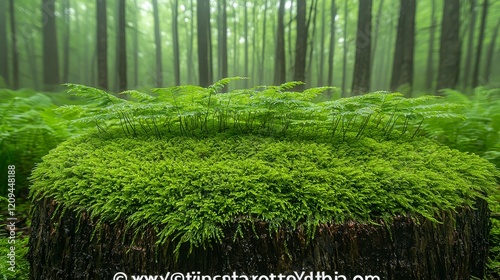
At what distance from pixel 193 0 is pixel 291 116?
6.20m

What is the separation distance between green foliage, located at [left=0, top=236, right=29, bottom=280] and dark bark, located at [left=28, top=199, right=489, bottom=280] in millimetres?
477

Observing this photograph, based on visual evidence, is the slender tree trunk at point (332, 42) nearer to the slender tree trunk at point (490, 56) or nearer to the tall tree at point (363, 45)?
the tall tree at point (363, 45)

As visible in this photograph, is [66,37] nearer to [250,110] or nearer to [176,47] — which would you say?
[176,47]

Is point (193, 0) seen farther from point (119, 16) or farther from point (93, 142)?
point (93, 142)

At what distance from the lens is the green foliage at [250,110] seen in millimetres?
2291

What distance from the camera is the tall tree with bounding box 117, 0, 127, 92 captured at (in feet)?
22.2

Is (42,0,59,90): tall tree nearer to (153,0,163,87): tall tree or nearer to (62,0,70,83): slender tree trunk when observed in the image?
(62,0,70,83): slender tree trunk

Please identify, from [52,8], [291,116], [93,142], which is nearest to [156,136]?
[93,142]

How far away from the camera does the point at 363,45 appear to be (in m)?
5.66

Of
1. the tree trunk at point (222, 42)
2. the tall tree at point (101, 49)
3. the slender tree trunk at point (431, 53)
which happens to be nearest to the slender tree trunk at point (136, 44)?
the tall tree at point (101, 49)

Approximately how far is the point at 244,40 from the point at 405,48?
4.47 m

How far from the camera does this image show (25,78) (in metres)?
6.83

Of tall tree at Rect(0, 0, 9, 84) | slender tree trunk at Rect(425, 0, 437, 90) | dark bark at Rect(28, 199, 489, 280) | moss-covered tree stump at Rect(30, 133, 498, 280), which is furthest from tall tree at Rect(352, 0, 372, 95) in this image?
tall tree at Rect(0, 0, 9, 84)

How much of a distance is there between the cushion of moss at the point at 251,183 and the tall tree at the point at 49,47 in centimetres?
649
